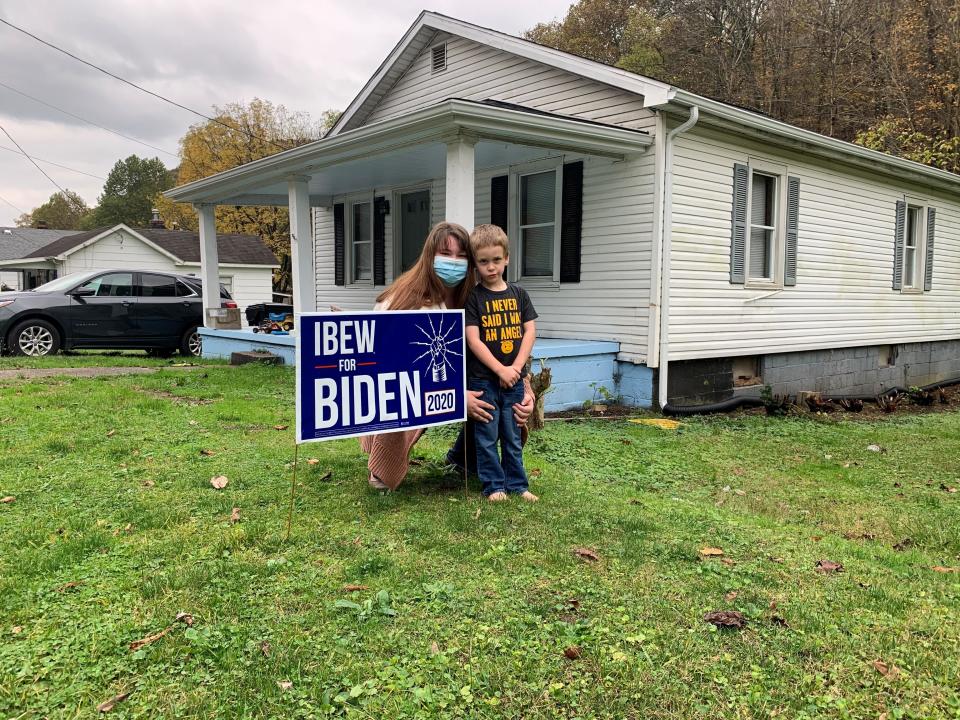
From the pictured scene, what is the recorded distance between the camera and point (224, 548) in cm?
323

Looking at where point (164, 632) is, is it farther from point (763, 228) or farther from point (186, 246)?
point (186, 246)

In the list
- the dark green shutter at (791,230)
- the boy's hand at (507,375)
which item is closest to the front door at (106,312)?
the boy's hand at (507,375)

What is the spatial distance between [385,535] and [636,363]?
5290mm

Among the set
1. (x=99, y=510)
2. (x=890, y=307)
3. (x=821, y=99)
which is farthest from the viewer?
(x=821, y=99)

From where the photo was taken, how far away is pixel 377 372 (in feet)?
12.0

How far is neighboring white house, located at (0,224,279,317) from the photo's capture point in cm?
2595

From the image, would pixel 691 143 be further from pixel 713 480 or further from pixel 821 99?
pixel 821 99

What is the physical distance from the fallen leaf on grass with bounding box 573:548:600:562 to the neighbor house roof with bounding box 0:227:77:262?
36974mm

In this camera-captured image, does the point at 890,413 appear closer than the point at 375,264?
Yes


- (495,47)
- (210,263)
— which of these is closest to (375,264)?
(210,263)

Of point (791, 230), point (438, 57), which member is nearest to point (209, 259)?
point (438, 57)

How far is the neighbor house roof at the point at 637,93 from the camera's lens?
7.80 m

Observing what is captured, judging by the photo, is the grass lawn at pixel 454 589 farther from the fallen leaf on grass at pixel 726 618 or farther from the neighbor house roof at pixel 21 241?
the neighbor house roof at pixel 21 241

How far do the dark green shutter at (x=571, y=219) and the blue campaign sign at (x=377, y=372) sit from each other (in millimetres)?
5079
